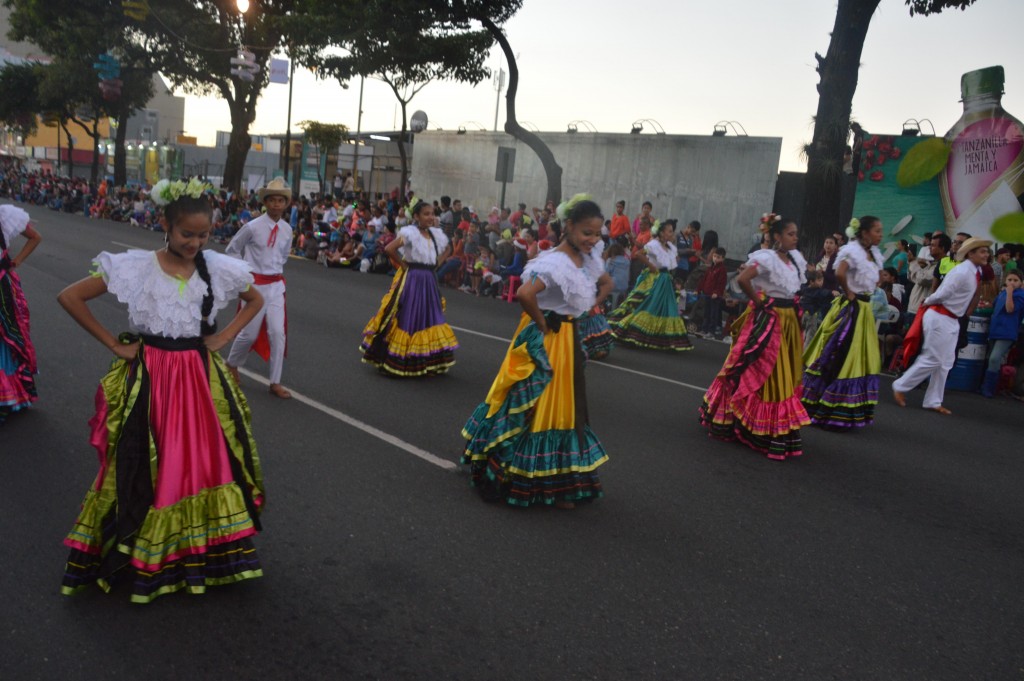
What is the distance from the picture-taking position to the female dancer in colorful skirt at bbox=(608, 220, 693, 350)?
12352 millimetres

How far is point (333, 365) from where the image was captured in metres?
9.40

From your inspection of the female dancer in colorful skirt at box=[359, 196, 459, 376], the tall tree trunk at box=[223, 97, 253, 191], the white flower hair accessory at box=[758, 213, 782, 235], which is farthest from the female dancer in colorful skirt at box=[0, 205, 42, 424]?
the tall tree trunk at box=[223, 97, 253, 191]

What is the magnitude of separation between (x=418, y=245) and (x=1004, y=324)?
7471 millimetres

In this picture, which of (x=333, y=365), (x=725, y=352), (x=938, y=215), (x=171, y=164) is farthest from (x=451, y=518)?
(x=171, y=164)

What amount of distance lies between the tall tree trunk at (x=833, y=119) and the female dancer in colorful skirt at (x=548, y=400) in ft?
43.3

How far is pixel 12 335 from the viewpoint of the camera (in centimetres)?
637

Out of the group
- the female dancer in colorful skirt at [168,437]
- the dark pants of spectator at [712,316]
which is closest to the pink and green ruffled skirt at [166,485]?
the female dancer in colorful skirt at [168,437]

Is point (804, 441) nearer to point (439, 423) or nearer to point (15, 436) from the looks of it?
point (439, 423)

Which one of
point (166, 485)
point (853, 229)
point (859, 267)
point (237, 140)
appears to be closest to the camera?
point (166, 485)

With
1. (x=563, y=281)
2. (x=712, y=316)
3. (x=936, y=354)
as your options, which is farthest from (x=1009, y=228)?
(x=563, y=281)

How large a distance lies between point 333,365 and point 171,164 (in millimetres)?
47944

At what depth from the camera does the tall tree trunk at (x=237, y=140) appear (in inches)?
1363

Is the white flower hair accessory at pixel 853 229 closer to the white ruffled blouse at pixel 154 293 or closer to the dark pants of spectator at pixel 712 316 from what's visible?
the dark pants of spectator at pixel 712 316

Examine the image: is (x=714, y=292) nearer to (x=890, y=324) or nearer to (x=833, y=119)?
(x=890, y=324)
